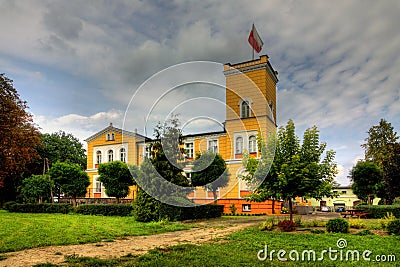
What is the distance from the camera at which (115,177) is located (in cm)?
3153

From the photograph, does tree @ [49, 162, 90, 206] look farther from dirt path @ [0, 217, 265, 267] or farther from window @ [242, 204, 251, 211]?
dirt path @ [0, 217, 265, 267]

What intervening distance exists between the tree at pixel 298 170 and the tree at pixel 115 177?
17974 millimetres

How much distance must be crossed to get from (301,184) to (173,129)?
9.04 meters

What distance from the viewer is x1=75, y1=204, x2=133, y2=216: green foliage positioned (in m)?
25.9

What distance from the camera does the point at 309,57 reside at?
2061 cm

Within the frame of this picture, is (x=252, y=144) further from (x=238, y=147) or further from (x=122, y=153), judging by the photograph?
(x=122, y=153)

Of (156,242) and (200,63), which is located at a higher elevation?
(200,63)

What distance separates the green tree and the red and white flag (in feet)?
80.6

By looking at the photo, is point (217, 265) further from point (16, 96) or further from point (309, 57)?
point (16, 96)

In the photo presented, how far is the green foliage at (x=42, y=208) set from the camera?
30125 millimetres

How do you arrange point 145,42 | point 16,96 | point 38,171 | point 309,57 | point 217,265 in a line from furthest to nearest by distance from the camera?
point 38,171
point 16,96
point 309,57
point 145,42
point 217,265

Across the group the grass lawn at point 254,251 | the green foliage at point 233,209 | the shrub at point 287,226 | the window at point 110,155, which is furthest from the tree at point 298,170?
the window at point 110,155

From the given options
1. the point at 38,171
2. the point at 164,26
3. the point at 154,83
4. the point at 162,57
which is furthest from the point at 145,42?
the point at 38,171

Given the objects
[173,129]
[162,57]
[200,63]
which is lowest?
[173,129]
